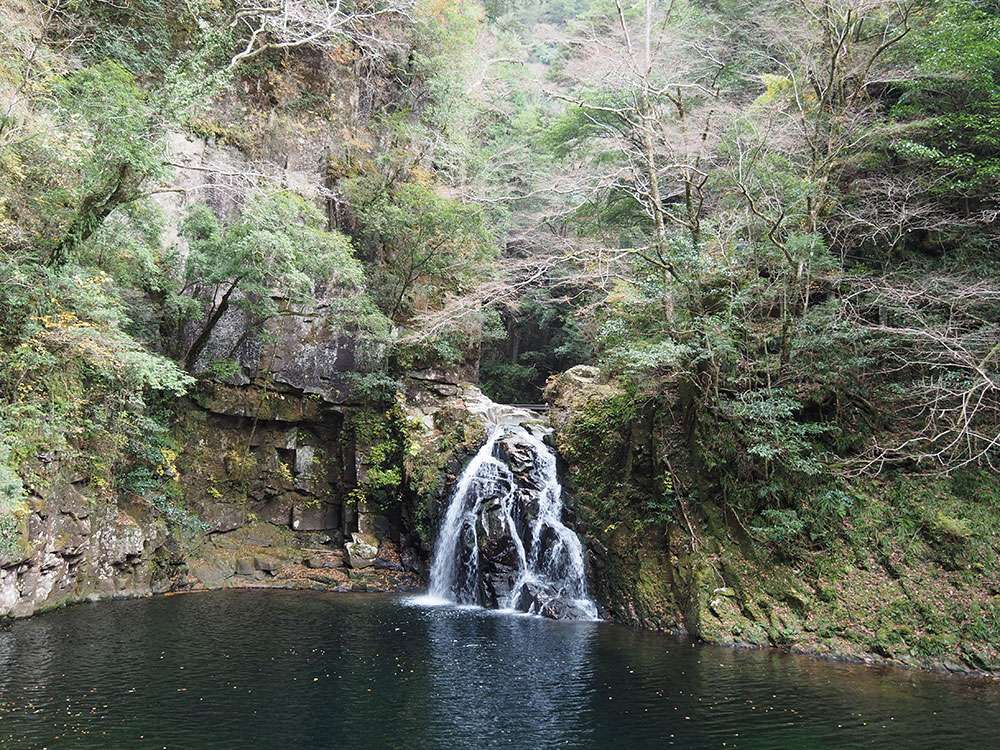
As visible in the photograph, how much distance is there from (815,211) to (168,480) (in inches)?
593

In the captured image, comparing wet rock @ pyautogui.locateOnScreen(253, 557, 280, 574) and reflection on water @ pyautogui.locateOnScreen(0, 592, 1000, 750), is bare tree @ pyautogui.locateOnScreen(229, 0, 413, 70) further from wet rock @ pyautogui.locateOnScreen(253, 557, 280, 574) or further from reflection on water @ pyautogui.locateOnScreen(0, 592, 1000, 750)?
reflection on water @ pyautogui.locateOnScreen(0, 592, 1000, 750)

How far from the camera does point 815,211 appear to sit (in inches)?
458

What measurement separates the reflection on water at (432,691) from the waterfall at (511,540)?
182cm

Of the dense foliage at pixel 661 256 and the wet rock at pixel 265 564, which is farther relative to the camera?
the wet rock at pixel 265 564

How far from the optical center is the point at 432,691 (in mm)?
8008

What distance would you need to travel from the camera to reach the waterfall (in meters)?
13.3

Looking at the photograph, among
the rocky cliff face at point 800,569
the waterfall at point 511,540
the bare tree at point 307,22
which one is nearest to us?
the rocky cliff face at point 800,569

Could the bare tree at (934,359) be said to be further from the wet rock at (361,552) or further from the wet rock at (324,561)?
the wet rock at (324,561)

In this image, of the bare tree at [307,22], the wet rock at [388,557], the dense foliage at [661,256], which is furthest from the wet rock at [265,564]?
the bare tree at [307,22]

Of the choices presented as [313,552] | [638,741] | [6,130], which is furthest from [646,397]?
[6,130]

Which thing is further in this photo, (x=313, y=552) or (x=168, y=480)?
(x=313, y=552)

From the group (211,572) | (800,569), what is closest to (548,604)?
(800,569)

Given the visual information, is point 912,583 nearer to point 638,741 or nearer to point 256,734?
point 638,741

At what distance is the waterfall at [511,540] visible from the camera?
1328 centimetres
